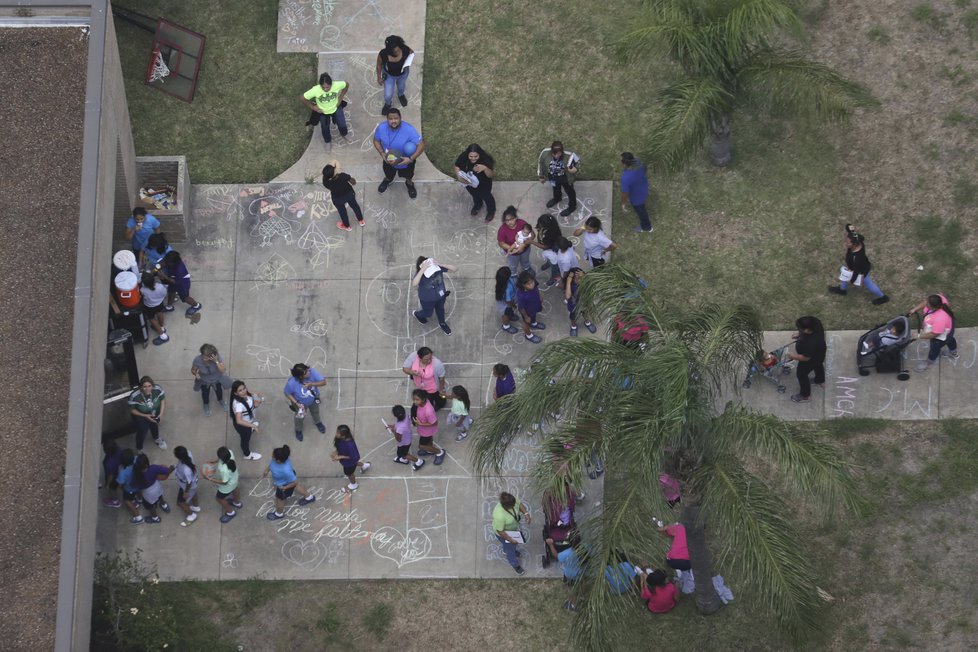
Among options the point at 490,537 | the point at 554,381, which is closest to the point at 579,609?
the point at 554,381

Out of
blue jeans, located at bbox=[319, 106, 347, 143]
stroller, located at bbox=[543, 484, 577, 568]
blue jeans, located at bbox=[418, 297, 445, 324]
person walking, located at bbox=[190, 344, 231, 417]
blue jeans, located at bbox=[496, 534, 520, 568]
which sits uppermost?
blue jeans, located at bbox=[319, 106, 347, 143]

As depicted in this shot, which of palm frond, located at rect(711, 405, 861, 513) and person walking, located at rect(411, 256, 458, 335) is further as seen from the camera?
person walking, located at rect(411, 256, 458, 335)

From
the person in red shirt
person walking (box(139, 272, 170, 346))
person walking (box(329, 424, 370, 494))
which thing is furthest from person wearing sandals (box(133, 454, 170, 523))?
the person in red shirt

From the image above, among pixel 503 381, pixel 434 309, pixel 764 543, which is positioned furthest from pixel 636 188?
pixel 764 543

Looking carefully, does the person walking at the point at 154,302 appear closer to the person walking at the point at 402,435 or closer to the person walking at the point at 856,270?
the person walking at the point at 402,435

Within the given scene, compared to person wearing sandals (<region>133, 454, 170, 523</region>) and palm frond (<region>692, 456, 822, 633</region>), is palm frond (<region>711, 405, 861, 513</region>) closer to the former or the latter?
palm frond (<region>692, 456, 822, 633</region>)

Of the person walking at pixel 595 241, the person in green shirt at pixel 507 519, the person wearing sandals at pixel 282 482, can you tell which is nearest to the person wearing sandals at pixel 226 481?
the person wearing sandals at pixel 282 482
